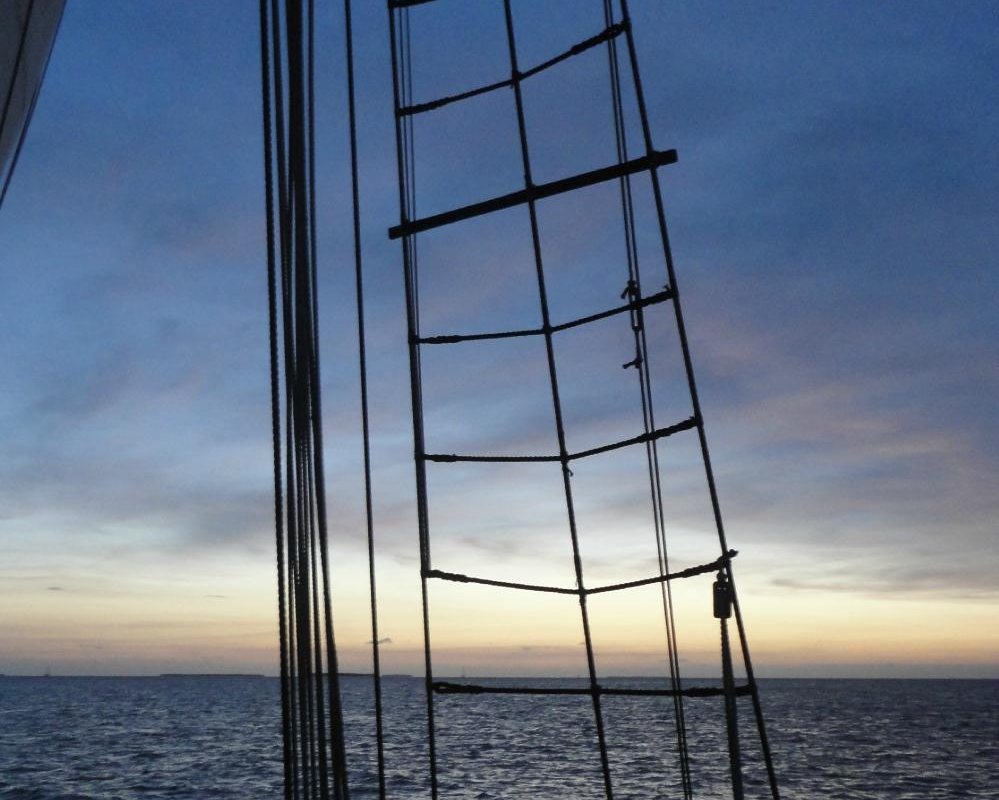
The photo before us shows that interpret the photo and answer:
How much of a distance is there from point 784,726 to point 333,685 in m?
90.8

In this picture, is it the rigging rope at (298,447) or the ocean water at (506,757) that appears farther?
the ocean water at (506,757)

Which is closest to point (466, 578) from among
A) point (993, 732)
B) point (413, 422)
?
point (413, 422)

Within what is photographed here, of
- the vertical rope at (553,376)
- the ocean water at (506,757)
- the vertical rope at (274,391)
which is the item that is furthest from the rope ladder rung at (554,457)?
the ocean water at (506,757)

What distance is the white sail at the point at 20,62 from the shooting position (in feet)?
8.82

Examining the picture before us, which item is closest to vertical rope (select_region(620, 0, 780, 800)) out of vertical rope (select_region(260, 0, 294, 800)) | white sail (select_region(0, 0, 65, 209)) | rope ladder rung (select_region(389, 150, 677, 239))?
→ rope ladder rung (select_region(389, 150, 677, 239))

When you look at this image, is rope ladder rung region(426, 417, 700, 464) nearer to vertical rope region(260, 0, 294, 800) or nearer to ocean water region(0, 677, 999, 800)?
vertical rope region(260, 0, 294, 800)

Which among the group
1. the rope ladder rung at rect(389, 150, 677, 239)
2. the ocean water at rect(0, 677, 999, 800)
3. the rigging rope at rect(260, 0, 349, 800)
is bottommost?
the ocean water at rect(0, 677, 999, 800)

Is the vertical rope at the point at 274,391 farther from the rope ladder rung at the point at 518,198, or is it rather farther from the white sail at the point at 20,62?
the rope ladder rung at the point at 518,198

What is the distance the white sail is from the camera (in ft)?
8.82

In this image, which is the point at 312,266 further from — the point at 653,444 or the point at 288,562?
the point at 653,444

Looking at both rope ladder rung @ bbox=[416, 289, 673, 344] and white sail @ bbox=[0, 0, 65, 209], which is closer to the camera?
white sail @ bbox=[0, 0, 65, 209]

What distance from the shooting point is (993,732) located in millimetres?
80000

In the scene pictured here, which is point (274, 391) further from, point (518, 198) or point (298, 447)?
point (518, 198)

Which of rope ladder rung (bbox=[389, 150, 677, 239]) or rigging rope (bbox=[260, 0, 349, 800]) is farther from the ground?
rope ladder rung (bbox=[389, 150, 677, 239])
